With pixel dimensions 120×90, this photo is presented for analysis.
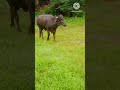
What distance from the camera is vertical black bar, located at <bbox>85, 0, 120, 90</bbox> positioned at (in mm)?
6074

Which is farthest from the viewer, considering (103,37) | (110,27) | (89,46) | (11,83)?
(110,27)

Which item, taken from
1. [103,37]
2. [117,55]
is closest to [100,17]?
[103,37]

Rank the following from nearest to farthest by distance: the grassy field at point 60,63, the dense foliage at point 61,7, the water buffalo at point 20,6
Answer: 1. the grassy field at point 60,63
2. the water buffalo at point 20,6
3. the dense foliage at point 61,7

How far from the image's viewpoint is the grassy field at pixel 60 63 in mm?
5930

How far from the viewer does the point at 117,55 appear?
7484 mm

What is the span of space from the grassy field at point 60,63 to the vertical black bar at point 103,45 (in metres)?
0.17

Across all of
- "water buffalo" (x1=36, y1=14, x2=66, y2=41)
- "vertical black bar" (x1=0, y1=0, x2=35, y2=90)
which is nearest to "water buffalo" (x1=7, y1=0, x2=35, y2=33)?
"vertical black bar" (x1=0, y1=0, x2=35, y2=90)

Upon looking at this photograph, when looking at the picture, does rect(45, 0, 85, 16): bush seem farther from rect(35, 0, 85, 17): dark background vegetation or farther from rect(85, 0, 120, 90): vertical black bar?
rect(85, 0, 120, 90): vertical black bar

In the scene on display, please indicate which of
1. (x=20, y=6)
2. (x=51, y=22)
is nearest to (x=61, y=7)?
(x=20, y=6)

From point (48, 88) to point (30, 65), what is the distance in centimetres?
111

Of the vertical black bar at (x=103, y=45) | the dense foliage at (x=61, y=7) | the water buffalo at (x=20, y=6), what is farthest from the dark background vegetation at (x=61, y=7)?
the water buffalo at (x=20, y=6)

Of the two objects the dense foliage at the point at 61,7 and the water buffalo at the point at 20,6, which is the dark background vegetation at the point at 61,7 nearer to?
the dense foliage at the point at 61,7

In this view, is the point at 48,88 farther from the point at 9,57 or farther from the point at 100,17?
the point at 100,17

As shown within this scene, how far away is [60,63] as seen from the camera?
23.3 ft
